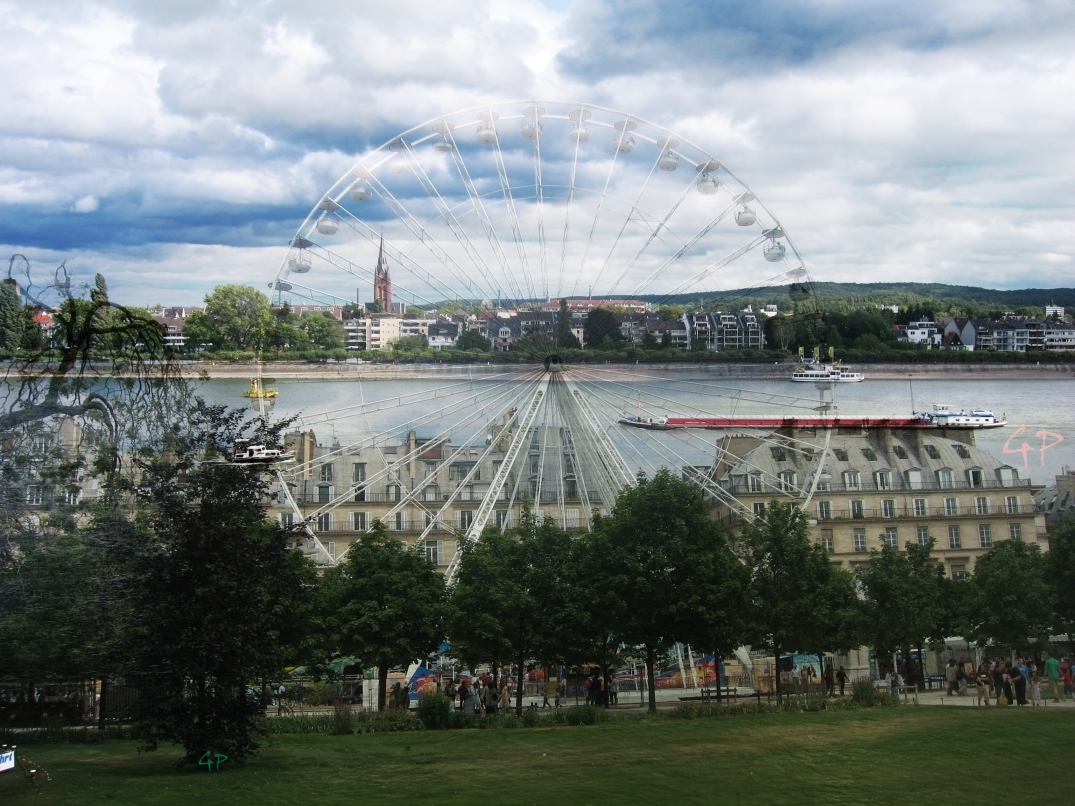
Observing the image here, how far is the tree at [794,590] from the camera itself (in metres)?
43.5

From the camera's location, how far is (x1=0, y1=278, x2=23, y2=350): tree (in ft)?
125

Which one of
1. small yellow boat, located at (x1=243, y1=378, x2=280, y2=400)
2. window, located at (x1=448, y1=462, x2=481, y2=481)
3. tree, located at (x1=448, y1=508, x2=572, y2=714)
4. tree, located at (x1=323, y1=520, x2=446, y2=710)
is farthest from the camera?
small yellow boat, located at (x1=243, y1=378, x2=280, y2=400)

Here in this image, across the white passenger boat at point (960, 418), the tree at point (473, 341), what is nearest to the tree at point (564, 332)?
the tree at point (473, 341)

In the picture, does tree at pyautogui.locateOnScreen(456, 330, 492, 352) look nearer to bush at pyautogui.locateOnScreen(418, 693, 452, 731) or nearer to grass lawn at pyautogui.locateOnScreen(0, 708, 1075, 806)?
bush at pyautogui.locateOnScreen(418, 693, 452, 731)

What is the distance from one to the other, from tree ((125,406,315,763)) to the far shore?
18110 millimetres

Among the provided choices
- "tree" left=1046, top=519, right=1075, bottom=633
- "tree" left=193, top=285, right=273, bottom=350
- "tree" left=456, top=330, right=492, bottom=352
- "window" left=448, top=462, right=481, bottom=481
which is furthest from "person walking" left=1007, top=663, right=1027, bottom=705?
"tree" left=193, top=285, right=273, bottom=350

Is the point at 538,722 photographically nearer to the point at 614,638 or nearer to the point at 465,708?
the point at 465,708

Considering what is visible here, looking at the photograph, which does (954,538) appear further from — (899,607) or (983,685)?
(983,685)

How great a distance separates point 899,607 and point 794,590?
5.83 metres

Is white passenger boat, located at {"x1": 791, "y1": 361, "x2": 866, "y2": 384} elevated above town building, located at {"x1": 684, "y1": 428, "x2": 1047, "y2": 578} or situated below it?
above

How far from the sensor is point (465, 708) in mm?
38188

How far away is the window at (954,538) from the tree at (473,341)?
33.7 metres

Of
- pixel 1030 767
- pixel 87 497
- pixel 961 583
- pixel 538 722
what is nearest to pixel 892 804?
pixel 1030 767

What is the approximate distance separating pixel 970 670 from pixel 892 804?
25.1m
